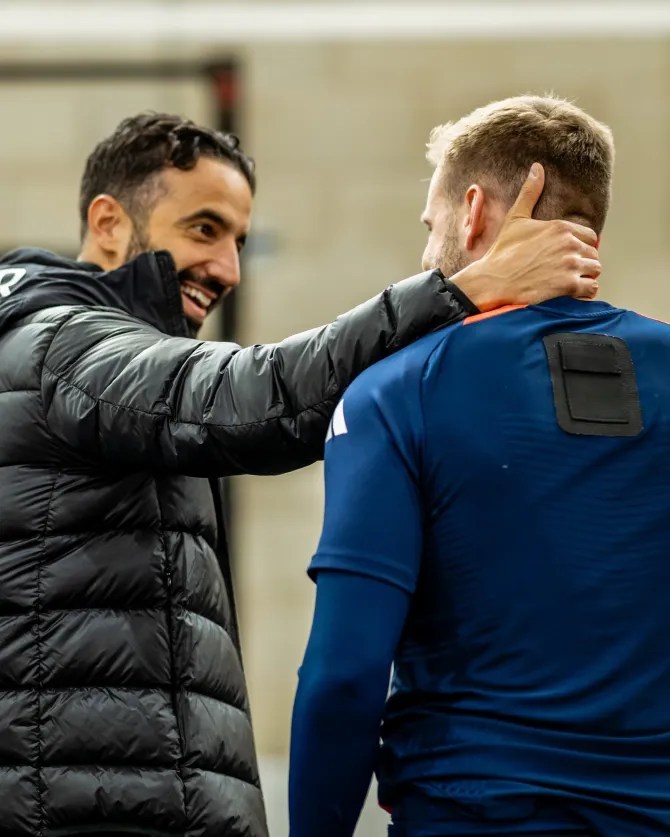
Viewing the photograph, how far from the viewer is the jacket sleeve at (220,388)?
1568 millimetres

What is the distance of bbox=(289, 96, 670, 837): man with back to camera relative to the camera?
1304 mm

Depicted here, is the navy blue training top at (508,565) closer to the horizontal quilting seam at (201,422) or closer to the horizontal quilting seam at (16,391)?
the horizontal quilting seam at (201,422)

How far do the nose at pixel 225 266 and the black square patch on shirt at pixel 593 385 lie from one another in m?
0.95

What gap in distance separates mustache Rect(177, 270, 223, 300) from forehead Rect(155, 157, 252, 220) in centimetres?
11

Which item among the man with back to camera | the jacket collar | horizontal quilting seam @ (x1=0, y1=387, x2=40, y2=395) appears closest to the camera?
the man with back to camera

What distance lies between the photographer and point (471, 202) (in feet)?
5.05

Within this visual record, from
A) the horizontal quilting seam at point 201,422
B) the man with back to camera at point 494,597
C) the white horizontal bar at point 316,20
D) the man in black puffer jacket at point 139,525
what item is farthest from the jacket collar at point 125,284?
the white horizontal bar at point 316,20

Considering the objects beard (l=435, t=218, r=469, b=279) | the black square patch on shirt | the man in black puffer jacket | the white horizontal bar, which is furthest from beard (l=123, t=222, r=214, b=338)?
the white horizontal bar

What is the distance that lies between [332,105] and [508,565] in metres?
3.94

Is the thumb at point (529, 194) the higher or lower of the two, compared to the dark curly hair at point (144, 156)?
lower

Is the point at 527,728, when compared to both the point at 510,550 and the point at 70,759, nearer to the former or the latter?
the point at 510,550

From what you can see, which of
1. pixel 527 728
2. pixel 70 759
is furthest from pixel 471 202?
pixel 70 759

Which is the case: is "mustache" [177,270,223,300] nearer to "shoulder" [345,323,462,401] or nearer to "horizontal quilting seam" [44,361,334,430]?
"horizontal quilting seam" [44,361,334,430]

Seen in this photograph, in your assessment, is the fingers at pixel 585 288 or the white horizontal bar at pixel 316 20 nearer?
the fingers at pixel 585 288
